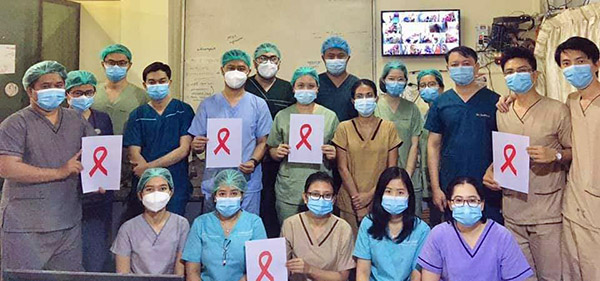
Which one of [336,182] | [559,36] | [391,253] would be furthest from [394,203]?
[559,36]

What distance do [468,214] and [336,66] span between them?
4.22ft

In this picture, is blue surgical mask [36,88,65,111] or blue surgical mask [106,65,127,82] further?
blue surgical mask [106,65,127,82]

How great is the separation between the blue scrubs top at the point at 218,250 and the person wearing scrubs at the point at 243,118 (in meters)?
0.37

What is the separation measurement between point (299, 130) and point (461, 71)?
3.07ft

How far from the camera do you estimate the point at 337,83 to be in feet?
10.0

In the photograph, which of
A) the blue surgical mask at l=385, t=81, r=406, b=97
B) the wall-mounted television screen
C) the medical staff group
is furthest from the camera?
the wall-mounted television screen

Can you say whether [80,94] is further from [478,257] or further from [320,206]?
[478,257]

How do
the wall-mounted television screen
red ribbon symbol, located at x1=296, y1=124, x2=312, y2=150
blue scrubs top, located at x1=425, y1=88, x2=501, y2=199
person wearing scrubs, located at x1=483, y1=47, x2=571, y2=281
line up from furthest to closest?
the wall-mounted television screen → red ribbon symbol, located at x1=296, y1=124, x2=312, y2=150 → blue scrubs top, located at x1=425, y1=88, x2=501, y2=199 → person wearing scrubs, located at x1=483, y1=47, x2=571, y2=281

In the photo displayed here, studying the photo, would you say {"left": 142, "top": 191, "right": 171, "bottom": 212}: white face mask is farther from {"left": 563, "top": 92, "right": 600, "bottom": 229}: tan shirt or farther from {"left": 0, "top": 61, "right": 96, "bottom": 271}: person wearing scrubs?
{"left": 563, "top": 92, "right": 600, "bottom": 229}: tan shirt

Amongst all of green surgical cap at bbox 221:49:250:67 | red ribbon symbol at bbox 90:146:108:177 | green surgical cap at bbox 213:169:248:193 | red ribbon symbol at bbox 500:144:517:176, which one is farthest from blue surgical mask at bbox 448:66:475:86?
red ribbon symbol at bbox 90:146:108:177

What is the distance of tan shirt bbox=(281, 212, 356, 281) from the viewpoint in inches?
95.1

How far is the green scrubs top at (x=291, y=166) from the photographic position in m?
2.76

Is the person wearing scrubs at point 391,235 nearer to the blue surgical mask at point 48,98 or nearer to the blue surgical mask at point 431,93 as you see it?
the blue surgical mask at point 431,93

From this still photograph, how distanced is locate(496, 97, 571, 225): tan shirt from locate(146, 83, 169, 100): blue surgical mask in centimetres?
194
